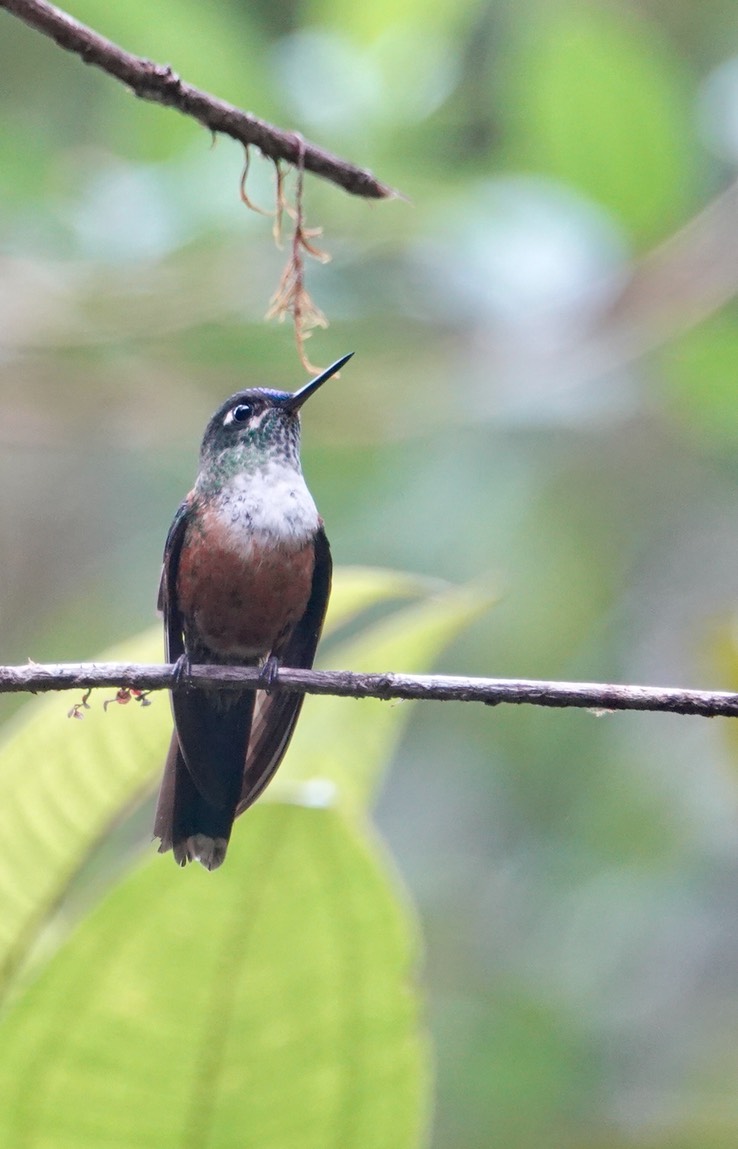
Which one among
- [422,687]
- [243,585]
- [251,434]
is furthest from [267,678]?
[251,434]

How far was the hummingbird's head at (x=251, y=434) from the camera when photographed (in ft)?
11.1

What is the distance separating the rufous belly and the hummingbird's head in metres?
0.29

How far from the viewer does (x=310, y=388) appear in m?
2.95

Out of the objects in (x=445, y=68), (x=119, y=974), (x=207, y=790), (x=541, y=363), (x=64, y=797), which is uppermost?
(x=445, y=68)

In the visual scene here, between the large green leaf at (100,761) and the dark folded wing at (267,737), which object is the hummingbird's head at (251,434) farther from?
the large green leaf at (100,761)

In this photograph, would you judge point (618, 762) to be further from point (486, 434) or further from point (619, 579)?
point (486, 434)

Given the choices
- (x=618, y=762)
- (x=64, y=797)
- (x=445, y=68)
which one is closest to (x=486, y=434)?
(x=618, y=762)

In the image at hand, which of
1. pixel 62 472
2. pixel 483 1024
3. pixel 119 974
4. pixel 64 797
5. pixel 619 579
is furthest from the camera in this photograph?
pixel 62 472

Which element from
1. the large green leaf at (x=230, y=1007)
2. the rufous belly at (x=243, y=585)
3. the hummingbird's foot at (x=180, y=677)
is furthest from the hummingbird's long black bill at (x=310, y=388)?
the large green leaf at (x=230, y=1007)

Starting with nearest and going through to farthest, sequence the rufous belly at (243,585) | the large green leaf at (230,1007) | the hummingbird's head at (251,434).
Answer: the large green leaf at (230,1007) < the rufous belly at (243,585) < the hummingbird's head at (251,434)

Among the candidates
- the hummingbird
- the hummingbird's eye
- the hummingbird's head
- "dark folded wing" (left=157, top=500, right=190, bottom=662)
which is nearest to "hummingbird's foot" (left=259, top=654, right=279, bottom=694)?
the hummingbird

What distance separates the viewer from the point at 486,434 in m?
5.36

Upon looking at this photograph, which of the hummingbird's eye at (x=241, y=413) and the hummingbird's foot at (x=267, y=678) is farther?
the hummingbird's eye at (x=241, y=413)

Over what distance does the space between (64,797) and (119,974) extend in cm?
31
